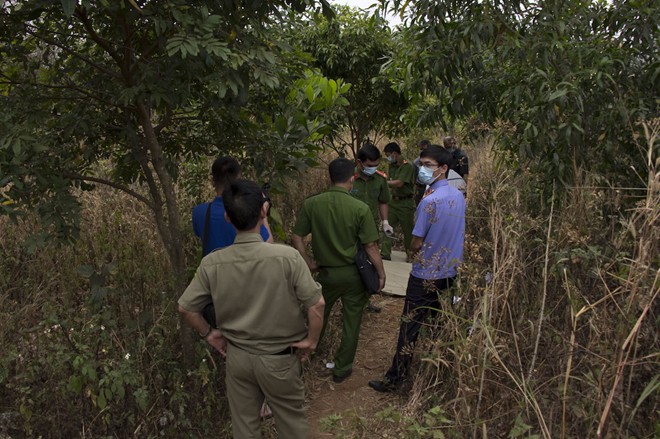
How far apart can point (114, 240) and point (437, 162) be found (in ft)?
11.6

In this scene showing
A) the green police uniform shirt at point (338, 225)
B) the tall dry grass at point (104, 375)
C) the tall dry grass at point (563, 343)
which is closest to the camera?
the tall dry grass at point (563, 343)

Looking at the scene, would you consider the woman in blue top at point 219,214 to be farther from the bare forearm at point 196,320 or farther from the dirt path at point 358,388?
the dirt path at point 358,388

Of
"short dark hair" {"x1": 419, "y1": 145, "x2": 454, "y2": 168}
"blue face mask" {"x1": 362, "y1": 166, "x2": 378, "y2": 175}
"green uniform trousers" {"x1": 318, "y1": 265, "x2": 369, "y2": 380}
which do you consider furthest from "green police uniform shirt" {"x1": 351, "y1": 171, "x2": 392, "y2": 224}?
"short dark hair" {"x1": 419, "y1": 145, "x2": 454, "y2": 168}

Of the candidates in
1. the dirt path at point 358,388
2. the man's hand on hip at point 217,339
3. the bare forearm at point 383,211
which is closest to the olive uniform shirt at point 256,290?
the man's hand on hip at point 217,339

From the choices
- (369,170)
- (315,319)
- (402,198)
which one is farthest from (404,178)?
(315,319)

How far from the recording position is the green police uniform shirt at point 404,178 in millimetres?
6977

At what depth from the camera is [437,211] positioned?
361 cm

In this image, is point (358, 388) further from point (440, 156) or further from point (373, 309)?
point (440, 156)

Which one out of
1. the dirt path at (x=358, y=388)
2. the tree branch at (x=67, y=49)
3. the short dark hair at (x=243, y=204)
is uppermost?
the tree branch at (x=67, y=49)

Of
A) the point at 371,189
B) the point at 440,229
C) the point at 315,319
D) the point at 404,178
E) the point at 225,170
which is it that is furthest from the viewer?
the point at 404,178

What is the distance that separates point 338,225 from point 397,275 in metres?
2.95

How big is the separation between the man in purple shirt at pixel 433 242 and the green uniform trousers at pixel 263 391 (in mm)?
973

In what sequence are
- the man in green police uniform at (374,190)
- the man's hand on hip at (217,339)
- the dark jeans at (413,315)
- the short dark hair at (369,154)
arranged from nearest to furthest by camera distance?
1. the man's hand on hip at (217,339)
2. the dark jeans at (413,315)
3. the short dark hair at (369,154)
4. the man in green police uniform at (374,190)

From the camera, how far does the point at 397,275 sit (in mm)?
6676
